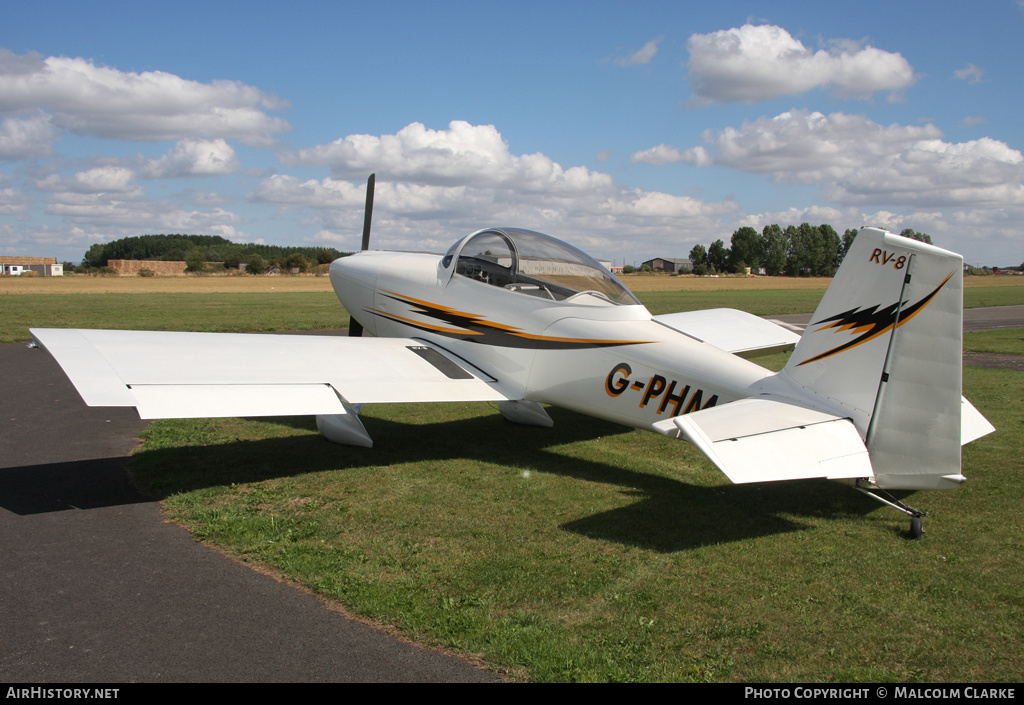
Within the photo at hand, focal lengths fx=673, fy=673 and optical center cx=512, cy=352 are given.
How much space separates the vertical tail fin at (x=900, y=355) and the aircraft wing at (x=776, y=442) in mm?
201

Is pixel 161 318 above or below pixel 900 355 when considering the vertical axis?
below

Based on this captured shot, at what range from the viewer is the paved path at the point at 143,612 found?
3.11 meters

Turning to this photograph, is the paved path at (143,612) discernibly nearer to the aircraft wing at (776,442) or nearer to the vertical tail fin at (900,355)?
the aircraft wing at (776,442)

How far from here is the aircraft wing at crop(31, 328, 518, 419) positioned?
5.25 meters

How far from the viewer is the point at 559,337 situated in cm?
673

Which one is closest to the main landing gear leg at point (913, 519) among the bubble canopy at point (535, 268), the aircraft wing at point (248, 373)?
the bubble canopy at point (535, 268)

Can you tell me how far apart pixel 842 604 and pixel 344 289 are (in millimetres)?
7545

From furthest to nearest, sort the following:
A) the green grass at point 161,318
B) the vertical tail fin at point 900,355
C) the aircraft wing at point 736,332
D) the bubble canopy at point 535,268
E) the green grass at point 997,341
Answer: the green grass at point 161,318, the green grass at point 997,341, the aircraft wing at point 736,332, the bubble canopy at point 535,268, the vertical tail fin at point 900,355

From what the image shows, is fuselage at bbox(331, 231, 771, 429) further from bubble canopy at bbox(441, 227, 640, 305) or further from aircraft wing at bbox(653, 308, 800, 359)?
aircraft wing at bbox(653, 308, 800, 359)

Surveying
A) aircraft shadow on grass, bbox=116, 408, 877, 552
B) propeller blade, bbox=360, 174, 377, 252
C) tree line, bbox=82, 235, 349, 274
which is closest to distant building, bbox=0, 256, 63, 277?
tree line, bbox=82, 235, 349, 274

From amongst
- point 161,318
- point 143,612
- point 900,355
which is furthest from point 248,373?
point 161,318

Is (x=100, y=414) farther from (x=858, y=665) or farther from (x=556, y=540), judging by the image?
(x=858, y=665)

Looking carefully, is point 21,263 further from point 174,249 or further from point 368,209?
point 368,209

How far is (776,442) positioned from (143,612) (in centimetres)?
383
